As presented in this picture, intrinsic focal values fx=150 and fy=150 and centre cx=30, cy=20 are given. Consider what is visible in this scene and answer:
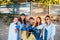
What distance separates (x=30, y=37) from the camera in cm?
156

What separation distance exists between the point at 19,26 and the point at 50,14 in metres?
0.34

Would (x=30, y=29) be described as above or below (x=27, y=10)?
below

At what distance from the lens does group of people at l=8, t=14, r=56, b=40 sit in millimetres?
1537

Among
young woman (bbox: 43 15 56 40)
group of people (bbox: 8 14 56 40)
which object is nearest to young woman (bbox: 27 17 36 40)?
group of people (bbox: 8 14 56 40)

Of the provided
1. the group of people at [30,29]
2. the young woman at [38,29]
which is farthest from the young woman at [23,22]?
the young woman at [38,29]

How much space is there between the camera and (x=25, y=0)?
1.54 metres

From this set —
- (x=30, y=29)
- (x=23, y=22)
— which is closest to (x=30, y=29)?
(x=30, y=29)

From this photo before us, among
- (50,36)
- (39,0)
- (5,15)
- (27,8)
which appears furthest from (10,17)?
(50,36)

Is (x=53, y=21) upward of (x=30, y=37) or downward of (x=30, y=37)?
upward

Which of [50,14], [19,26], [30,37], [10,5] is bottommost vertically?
[30,37]

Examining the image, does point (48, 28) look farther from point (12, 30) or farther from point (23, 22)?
point (12, 30)

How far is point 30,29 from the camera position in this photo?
155 centimetres

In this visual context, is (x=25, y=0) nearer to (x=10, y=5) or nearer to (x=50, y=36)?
(x=10, y=5)

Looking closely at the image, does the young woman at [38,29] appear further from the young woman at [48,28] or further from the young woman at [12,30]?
the young woman at [12,30]
